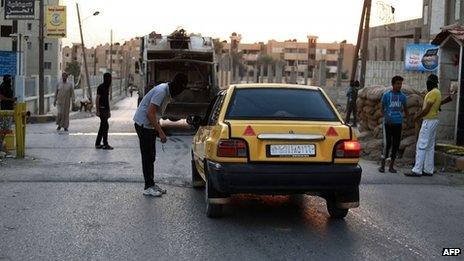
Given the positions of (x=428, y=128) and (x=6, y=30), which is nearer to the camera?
(x=428, y=128)

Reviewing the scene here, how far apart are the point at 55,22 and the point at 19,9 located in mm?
5639

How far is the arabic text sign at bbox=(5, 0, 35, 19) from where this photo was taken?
2719cm

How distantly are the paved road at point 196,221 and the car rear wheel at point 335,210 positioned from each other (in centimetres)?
12

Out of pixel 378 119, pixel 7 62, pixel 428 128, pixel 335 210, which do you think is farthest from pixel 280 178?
pixel 7 62

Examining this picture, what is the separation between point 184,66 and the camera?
2081cm

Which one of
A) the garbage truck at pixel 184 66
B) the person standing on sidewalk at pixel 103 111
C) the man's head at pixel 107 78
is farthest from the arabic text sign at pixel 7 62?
the man's head at pixel 107 78

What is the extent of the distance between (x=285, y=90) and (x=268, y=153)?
1179mm

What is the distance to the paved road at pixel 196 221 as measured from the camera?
5.76m

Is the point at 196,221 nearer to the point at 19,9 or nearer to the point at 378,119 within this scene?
the point at 378,119

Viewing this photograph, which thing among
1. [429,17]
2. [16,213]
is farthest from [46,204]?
[429,17]

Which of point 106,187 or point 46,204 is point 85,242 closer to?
point 46,204

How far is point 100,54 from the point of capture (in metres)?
177

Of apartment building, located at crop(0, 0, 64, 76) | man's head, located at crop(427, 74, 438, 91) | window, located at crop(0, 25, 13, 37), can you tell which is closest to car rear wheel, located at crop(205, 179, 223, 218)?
man's head, located at crop(427, 74, 438, 91)

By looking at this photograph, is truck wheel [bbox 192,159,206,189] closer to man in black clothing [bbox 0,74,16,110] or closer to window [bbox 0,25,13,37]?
man in black clothing [bbox 0,74,16,110]
